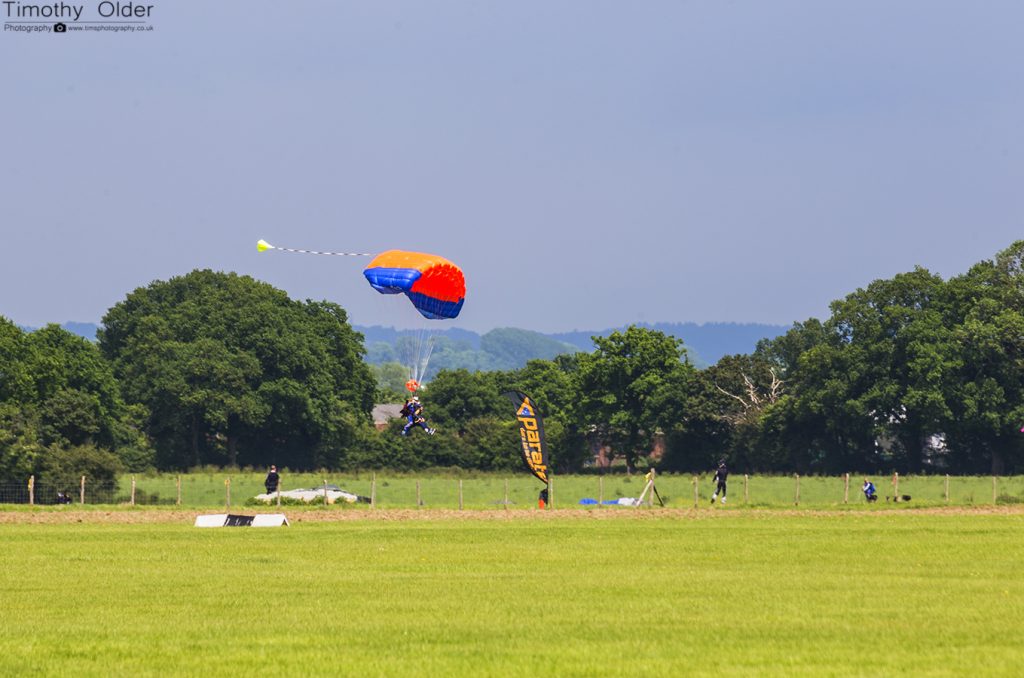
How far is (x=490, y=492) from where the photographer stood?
7125 centimetres

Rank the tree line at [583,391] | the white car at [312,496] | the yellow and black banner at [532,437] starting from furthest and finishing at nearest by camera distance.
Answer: the tree line at [583,391] < the white car at [312,496] < the yellow and black banner at [532,437]

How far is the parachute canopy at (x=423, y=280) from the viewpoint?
139 feet

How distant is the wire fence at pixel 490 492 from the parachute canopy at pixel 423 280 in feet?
22.3

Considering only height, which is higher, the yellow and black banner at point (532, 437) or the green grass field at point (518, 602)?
the yellow and black banner at point (532, 437)

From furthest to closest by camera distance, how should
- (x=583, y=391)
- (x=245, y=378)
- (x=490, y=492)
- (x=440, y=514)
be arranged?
(x=583, y=391) → (x=245, y=378) → (x=490, y=492) → (x=440, y=514)

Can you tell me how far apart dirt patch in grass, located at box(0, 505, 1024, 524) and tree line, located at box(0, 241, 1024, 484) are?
22046 millimetres

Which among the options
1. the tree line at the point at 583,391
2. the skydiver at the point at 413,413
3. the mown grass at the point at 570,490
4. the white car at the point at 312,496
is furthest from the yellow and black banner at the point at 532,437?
the tree line at the point at 583,391

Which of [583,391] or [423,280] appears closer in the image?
[423,280]

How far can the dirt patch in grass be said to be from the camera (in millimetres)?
46719

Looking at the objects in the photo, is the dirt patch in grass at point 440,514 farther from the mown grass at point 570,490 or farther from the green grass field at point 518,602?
the green grass field at point 518,602

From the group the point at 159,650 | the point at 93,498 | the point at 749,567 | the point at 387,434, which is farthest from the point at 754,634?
the point at 387,434

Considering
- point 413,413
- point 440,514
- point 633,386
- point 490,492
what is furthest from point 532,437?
point 633,386

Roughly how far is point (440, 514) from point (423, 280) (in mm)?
9645

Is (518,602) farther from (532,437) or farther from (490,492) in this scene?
(490,492)
